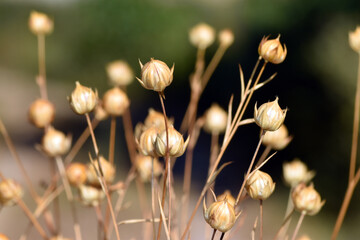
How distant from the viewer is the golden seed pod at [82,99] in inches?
13.4

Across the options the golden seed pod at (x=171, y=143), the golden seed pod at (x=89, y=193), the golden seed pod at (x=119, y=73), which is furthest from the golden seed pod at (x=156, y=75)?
the golden seed pod at (x=119, y=73)

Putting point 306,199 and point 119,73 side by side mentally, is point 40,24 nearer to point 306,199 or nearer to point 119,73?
point 119,73

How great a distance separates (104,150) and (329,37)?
1.74m

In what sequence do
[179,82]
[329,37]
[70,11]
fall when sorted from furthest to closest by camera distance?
[70,11]
[179,82]
[329,37]

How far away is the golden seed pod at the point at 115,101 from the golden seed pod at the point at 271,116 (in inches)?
6.5

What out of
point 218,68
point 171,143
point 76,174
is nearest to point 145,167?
point 76,174

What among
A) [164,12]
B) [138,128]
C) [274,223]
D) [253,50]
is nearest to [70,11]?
[164,12]

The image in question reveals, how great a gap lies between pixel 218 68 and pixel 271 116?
95.5 inches

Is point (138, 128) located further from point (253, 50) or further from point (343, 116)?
point (253, 50)

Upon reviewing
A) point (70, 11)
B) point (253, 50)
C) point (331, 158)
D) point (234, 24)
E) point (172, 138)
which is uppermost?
point (70, 11)

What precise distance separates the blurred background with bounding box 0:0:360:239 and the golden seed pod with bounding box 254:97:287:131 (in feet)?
4.84

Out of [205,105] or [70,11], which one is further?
[70,11]

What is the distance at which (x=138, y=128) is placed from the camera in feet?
1.26

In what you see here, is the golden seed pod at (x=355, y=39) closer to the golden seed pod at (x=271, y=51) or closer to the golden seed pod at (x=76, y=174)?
the golden seed pod at (x=271, y=51)
